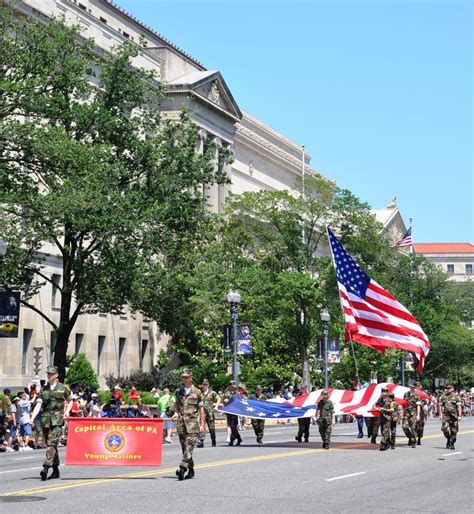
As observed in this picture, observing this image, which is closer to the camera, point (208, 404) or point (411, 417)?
point (411, 417)

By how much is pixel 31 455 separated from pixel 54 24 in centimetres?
2023

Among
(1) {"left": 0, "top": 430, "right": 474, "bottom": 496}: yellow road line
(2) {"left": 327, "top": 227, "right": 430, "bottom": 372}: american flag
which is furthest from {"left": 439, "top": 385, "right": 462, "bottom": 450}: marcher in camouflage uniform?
(1) {"left": 0, "top": 430, "right": 474, "bottom": 496}: yellow road line

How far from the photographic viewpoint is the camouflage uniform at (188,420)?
17828 millimetres

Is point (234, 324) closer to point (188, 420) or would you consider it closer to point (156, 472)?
point (156, 472)

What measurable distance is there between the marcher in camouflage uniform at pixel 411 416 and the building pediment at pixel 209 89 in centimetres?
5157

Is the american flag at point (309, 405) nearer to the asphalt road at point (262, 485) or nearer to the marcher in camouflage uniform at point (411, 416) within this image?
the marcher in camouflage uniform at point (411, 416)

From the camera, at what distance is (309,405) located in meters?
28.6

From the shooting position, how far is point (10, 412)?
30.5 m

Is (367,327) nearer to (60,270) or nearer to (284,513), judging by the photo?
(284,513)

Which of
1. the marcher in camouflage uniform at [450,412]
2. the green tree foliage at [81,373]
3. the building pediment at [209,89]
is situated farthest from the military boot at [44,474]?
the building pediment at [209,89]

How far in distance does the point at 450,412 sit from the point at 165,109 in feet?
185

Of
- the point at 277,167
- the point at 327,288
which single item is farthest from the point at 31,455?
the point at 277,167

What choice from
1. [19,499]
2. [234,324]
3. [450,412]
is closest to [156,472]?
[19,499]

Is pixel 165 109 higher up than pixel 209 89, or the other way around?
pixel 209 89
